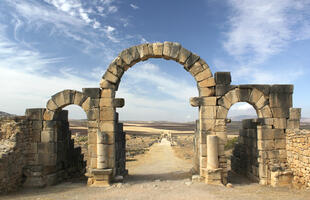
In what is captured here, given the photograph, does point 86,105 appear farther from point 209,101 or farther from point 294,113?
point 294,113

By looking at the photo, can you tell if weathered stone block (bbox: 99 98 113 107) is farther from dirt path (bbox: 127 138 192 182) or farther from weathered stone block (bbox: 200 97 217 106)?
weathered stone block (bbox: 200 97 217 106)

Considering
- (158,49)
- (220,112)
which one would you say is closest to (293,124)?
(220,112)

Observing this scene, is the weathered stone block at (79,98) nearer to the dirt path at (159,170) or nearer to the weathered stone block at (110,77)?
the weathered stone block at (110,77)

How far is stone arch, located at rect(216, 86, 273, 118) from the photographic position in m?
9.79

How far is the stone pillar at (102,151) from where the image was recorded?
9.60 meters

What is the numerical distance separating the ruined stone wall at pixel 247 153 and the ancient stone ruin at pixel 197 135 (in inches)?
4.0

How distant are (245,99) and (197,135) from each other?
274 centimetres

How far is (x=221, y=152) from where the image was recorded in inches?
375

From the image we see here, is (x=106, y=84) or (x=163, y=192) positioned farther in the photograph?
(x=106, y=84)

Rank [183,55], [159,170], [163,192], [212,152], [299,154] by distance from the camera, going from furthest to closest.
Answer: [159,170] < [183,55] < [212,152] < [299,154] < [163,192]

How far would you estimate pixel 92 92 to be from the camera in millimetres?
10125

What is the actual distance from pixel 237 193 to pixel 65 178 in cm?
823

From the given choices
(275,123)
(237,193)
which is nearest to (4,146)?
(237,193)

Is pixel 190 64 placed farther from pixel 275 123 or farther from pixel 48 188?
pixel 48 188
